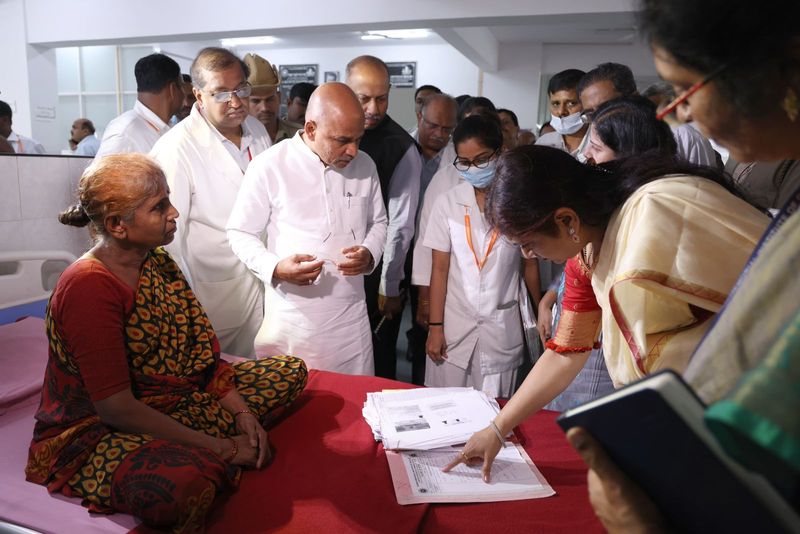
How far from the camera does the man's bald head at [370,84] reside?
10.1 ft

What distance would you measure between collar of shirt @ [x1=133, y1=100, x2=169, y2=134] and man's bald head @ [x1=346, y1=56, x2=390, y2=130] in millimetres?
1180

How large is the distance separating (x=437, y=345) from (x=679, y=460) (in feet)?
7.23

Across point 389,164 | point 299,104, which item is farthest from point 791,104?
point 299,104

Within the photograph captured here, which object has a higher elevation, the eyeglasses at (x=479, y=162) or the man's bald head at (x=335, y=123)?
the man's bald head at (x=335, y=123)

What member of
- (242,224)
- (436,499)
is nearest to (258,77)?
(242,224)

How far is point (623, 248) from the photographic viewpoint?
1322 mm

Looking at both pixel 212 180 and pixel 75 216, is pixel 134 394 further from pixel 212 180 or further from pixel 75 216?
pixel 212 180

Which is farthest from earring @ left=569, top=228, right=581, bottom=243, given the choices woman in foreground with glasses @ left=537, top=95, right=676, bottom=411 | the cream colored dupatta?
woman in foreground with glasses @ left=537, top=95, right=676, bottom=411

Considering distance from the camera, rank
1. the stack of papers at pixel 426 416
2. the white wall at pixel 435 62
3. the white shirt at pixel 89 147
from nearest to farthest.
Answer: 1. the stack of papers at pixel 426 416
2. the white shirt at pixel 89 147
3. the white wall at pixel 435 62

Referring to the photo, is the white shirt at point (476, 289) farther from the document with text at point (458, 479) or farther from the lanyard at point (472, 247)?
the document with text at point (458, 479)

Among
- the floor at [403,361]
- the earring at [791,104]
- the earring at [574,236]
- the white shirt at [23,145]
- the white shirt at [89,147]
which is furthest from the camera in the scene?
the white shirt at [89,147]

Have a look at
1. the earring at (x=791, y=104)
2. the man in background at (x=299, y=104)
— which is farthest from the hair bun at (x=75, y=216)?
the man in background at (x=299, y=104)

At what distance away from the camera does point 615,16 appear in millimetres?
5617

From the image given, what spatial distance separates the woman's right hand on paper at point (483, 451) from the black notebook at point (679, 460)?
96 cm
